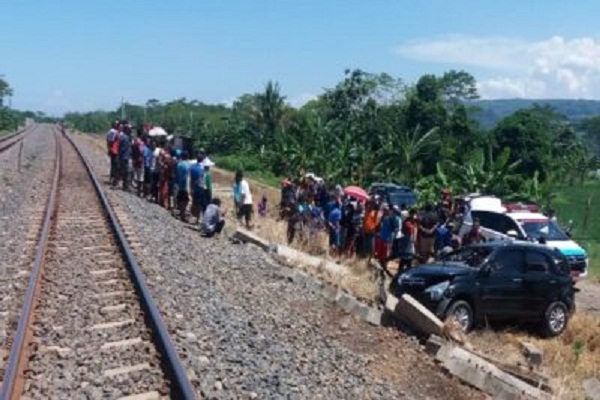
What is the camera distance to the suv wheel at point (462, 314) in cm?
1229

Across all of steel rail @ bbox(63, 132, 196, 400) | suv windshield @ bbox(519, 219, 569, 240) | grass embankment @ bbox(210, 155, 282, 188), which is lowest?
grass embankment @ bbox(210, 155, 282, 188)

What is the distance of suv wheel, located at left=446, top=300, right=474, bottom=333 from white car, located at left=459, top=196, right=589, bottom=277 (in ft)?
17.4

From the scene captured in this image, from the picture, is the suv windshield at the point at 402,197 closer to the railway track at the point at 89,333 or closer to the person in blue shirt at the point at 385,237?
the person in blue shirt at the point at 385,237

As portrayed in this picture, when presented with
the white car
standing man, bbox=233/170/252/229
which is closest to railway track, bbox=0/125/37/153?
standing man, bbox=233/170/252/229

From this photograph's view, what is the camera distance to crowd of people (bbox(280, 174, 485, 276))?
51.5 ft

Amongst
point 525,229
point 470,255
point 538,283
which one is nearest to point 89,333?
point 470,255

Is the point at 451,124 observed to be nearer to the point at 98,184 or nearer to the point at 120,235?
the point at 98,184

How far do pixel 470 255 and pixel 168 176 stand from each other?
865 centimetres

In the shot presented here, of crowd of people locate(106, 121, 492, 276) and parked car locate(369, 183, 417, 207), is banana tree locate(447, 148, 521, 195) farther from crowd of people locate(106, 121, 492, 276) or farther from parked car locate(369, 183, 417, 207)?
crowd of people locate(106, 121, 492, 276)

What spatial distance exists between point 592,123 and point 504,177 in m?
96.8

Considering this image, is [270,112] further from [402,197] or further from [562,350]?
[562,350]

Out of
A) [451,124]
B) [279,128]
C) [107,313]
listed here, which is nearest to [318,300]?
[107,313]

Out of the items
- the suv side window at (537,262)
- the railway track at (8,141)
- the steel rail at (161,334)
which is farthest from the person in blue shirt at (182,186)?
the railway track at (8,141)

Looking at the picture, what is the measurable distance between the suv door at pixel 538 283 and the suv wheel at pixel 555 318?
0.43 ft
